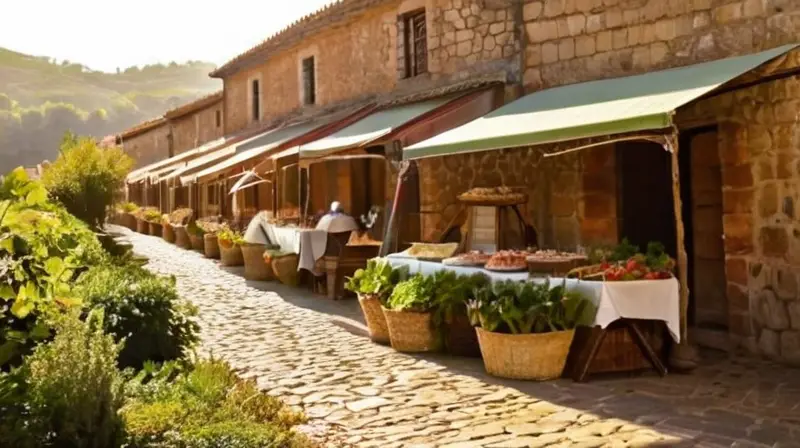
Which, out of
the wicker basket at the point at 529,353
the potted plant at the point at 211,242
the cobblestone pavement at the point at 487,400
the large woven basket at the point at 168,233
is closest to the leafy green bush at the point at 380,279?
the cobblestone pavement at the point at 487,400

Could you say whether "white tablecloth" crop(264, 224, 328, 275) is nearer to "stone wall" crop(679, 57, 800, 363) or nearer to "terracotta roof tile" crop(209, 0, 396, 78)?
"terracotta roof tile" crop(209, 0, 396, 78)

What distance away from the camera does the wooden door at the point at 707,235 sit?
7.50 m

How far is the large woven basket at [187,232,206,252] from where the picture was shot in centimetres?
1717

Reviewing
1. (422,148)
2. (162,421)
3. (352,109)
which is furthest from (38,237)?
(352,109)

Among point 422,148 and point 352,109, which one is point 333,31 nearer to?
point 352,109

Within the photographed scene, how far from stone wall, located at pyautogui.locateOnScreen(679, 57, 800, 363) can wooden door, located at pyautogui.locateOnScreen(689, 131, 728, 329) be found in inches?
20.6

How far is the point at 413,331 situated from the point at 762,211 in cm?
334

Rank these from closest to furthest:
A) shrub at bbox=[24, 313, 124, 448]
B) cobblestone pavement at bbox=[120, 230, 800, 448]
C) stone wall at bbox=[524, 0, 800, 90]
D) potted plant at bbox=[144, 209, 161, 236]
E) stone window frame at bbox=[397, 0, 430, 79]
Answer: shrub at bbox=[24, 313, 124, 448]
cobblestone pavement at bbox=[120, 230, 800, 448]
stone wall at bbox=[524, 0, 800, 90]
stone window frame at bbox=[397, 0, 430, 79]
potted plant at bbox=[144, 209, 161, 236]

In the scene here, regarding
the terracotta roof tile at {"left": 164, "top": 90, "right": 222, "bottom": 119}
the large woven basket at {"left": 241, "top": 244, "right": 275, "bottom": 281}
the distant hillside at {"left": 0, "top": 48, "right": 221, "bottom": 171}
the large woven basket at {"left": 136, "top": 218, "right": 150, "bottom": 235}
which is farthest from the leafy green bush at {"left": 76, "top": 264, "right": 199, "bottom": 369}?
the distant hillside at {"left": 0, "top": 48, "right": 221, "bottom": 171}

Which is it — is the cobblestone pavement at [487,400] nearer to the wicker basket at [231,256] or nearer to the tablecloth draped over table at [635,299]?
the tablecloth draped over table at [635,299]

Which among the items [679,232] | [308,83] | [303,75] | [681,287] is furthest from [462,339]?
[303,75]

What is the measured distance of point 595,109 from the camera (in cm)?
627

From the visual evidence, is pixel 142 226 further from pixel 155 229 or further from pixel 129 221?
pixel 129 221

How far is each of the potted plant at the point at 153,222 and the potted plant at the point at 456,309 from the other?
17.6 m
